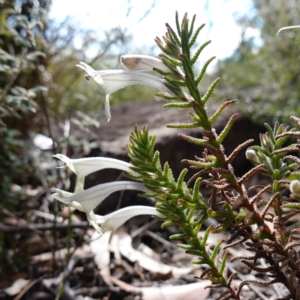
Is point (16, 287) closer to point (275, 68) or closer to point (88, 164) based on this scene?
point (88, 164)

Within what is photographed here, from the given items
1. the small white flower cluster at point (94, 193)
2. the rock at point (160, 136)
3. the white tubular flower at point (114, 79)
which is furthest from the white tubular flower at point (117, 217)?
the rock at point (160, 136)

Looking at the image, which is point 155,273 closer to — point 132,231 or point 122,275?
point 122,275

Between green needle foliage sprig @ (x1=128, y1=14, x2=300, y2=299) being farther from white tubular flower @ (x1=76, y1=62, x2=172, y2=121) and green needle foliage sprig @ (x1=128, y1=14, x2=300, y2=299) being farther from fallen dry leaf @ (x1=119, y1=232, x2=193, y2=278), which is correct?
fallen dry leaf @ (x1=119, y1=232, x2=193, y2=278)

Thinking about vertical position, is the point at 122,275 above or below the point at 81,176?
below

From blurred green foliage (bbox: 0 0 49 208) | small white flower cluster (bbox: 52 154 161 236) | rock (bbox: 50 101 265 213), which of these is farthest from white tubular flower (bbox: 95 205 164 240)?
rock (bbox: 50 101 265 213)

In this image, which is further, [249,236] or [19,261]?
[19,261]

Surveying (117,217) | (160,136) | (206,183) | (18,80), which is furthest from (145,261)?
(18,80)

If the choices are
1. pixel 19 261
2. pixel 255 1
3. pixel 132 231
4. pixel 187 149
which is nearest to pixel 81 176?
pixel 19 261
